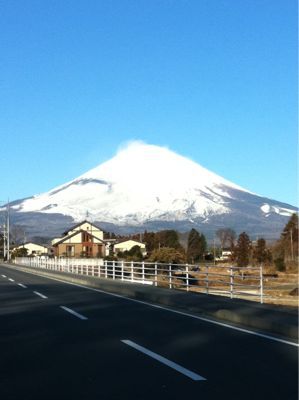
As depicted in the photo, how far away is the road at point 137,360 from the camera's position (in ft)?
24.3

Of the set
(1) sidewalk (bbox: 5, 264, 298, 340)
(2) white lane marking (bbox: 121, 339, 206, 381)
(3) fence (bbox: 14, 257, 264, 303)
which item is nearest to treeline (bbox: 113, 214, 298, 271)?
(3) fence (bbox: 14, 257, 264, 303)

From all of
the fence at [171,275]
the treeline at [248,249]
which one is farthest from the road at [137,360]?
the treeline at [248,249]

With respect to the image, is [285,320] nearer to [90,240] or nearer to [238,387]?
[238,387]

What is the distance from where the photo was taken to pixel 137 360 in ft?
30.6

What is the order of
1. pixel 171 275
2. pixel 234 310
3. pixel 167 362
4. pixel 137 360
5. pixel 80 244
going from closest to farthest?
pixel 167 362 → pixel 137 360 → pixel 234 310 → pixel 171 275 → pixel 80 244

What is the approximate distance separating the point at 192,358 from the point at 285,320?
4.05 m

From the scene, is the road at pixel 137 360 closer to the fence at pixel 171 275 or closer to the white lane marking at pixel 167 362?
the white lane marking at pixel 167 362

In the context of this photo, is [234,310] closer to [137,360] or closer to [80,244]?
[137,360]

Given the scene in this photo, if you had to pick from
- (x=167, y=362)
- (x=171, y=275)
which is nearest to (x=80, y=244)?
(x=171, y=275)

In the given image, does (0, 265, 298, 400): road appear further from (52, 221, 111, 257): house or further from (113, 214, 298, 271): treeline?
(52, 221, 111, 257): house

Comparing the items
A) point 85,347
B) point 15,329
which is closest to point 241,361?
point 85,347

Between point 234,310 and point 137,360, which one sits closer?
point 137,360

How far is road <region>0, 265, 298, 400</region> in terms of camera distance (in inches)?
292

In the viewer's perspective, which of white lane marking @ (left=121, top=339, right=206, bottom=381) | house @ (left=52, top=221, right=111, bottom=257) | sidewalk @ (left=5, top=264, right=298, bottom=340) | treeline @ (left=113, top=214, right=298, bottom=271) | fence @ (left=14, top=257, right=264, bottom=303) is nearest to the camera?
white lane marking @ (left=121, top=339, right=206, bottom=381)
